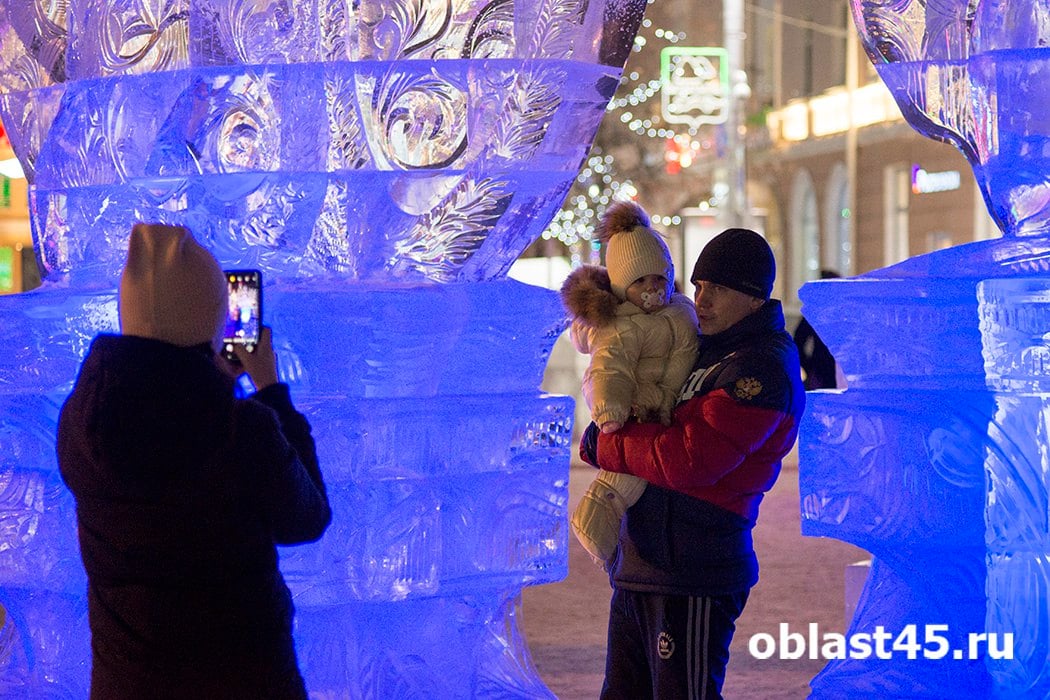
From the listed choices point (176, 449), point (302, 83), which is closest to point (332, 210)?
point (302, 83)

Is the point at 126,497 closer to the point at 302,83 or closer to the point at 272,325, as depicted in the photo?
the point at 272,325

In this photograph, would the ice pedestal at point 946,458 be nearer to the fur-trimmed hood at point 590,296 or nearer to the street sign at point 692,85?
the fur-trimmed hood at point 590,296

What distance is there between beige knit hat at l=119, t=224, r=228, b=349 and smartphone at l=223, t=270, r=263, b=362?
0.35m

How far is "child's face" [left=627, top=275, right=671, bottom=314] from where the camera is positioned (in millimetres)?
3316

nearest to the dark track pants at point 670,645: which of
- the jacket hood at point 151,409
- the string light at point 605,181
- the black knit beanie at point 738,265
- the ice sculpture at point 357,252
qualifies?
the ice sculpture at point 357,252

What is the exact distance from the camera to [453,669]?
11.9ft

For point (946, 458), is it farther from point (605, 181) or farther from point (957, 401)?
point (605, 181)

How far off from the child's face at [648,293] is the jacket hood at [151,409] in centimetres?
120

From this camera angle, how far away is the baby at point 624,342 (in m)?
3.22

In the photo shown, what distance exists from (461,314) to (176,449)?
119 centimetres

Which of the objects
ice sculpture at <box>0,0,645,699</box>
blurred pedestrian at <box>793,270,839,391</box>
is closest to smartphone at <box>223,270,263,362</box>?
ice sculpture at <box>0,0,645,699</box>

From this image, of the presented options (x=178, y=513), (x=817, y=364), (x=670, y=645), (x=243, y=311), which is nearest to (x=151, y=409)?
(x=178, y=513)

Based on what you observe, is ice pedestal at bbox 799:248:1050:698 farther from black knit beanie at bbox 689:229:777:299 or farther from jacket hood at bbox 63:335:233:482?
jacket hood at bbox 63:335:233:482

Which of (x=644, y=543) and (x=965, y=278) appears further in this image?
(x=965, y=278)
